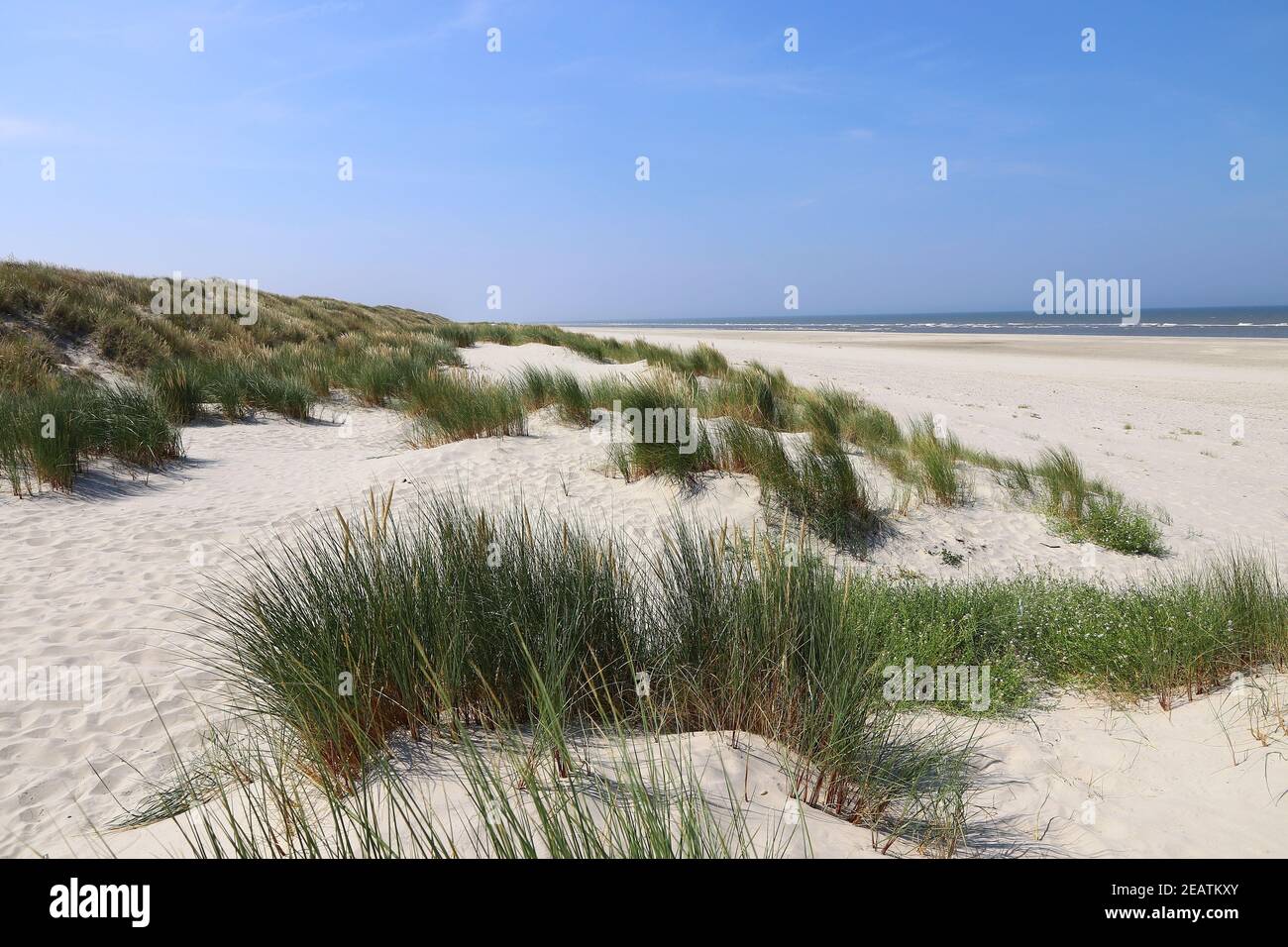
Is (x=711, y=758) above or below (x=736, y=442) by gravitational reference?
below

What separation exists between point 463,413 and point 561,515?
493 cm

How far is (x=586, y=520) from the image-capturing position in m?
6.40

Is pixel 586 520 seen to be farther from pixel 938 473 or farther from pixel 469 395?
pixel 469 395

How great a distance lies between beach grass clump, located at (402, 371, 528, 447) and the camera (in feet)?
29.8

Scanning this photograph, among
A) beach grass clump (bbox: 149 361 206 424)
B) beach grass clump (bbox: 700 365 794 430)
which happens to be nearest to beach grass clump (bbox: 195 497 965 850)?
beach grass clump (bbox: 700 365 794 430)

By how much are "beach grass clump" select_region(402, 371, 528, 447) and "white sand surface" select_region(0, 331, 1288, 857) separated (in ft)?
1.32

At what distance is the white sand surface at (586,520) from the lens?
2527 millimetres

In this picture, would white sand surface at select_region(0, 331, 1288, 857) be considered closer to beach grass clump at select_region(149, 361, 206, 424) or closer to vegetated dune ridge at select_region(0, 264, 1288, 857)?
vegetated dune ridge at select_region(0, 264, 1288, 857)

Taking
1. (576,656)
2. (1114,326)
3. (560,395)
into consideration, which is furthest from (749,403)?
(1114,326)

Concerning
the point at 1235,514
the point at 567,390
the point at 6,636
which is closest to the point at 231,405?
the point at 567,390

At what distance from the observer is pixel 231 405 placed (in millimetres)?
10719

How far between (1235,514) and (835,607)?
7674 millimetres
